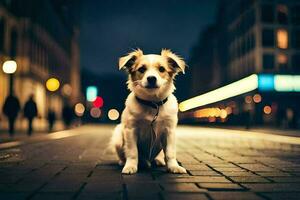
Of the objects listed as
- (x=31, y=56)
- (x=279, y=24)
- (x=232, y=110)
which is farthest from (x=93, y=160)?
(x=232, y=110)

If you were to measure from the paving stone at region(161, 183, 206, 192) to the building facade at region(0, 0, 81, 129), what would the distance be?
2469 centimetres

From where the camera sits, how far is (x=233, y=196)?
434cm

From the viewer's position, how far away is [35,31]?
141 ft

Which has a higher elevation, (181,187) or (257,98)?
(257,98)

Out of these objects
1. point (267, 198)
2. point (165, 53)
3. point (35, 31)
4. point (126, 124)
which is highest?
point (35, 31)

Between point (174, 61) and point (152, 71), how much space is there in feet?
1.67

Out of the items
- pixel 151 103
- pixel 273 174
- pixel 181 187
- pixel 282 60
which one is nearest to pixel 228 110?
pixel 282 60

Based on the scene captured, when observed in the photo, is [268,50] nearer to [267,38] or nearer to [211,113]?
[267,38]

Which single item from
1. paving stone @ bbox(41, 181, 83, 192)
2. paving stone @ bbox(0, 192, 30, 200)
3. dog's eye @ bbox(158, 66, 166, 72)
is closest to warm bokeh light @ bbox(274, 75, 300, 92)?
dog's eye @ bbox(158, 66, 166, 72)

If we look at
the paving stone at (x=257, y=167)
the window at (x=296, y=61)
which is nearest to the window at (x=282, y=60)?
the window at (x=296, y=61)

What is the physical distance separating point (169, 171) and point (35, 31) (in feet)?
129

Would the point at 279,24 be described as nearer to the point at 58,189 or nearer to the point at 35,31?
the point at 35,31

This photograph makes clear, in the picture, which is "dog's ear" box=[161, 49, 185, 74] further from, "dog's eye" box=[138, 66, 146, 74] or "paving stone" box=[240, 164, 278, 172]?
"paving stone" box=[240, 164, 278, 172]

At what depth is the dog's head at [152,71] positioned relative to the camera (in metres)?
5.53
